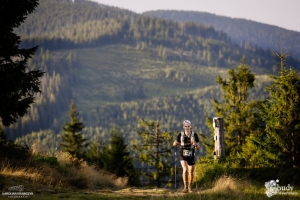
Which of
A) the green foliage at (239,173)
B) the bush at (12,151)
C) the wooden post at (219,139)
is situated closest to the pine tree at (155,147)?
the wooden post at (219,139)

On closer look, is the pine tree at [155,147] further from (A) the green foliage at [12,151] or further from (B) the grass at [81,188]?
(B) the grass at [81,188]

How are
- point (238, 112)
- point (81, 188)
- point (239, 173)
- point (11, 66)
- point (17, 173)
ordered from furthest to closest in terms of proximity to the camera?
point (238, 112), point (239, 173), point (81, 188), point (17, 173), point (11, 66)

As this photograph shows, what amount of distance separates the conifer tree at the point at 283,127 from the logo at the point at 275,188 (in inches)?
194

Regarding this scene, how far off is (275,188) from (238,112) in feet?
44.1

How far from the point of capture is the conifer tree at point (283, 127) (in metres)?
17.7

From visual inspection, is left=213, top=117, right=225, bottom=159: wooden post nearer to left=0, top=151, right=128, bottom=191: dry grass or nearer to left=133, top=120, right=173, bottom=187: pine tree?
left=0, top=151, right=128, bottom=191: dry grass

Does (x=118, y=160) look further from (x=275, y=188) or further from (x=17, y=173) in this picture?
(x=275, y=188)

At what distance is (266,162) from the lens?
687 inches

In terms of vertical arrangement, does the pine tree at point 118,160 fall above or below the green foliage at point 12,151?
below

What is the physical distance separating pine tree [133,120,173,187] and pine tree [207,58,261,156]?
786 centimetres

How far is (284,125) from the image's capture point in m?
18.0

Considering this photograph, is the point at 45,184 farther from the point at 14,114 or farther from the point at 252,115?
the point at 252,115

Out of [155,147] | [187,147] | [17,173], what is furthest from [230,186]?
[155,147]

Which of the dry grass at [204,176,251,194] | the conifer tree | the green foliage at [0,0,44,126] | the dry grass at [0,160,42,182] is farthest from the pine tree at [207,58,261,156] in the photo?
the green foliage at [0,0,44,126]
